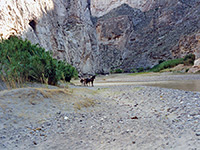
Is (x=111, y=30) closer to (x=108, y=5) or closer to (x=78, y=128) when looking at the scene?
(x=108, y=5)

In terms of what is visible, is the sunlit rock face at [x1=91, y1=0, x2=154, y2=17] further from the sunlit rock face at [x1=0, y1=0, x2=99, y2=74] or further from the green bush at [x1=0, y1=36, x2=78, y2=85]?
the green bush at [x1=0, y1=36, x2=78, y2=85]

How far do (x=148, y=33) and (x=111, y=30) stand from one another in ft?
63.5

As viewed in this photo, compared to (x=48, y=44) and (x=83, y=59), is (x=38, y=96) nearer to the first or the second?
(x=48, y=44)

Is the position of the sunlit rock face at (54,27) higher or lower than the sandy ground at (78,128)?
higher

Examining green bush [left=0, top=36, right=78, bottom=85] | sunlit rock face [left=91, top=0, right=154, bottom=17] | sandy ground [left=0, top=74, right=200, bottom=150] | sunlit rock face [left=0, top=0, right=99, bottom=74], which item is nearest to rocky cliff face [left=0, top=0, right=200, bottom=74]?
sunlit rock face [left=0, top=0, right=99, bottom=74]

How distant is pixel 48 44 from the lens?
3431 cm

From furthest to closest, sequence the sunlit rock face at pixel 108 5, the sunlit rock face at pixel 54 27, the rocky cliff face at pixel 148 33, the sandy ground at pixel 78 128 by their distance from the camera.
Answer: the sunlit rock face at pixel 108 5 < the rocky cliff face at pixel 148 33 < the sunlit rock face at pixel 54 27 < the sandy ground at pixel 78 128

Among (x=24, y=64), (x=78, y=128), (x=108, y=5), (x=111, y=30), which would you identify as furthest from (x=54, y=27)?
(x=108, y=5)

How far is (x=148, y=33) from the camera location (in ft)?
215

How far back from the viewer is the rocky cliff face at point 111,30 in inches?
1180

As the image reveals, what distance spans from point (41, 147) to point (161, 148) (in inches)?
80.7

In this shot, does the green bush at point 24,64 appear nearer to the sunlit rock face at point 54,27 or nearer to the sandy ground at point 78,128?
the sandy ground at point 78,128

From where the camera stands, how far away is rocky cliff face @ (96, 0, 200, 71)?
5000 centimetres

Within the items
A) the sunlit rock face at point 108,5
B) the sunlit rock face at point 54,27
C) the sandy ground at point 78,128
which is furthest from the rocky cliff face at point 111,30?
the sandy ground at point 78,128
